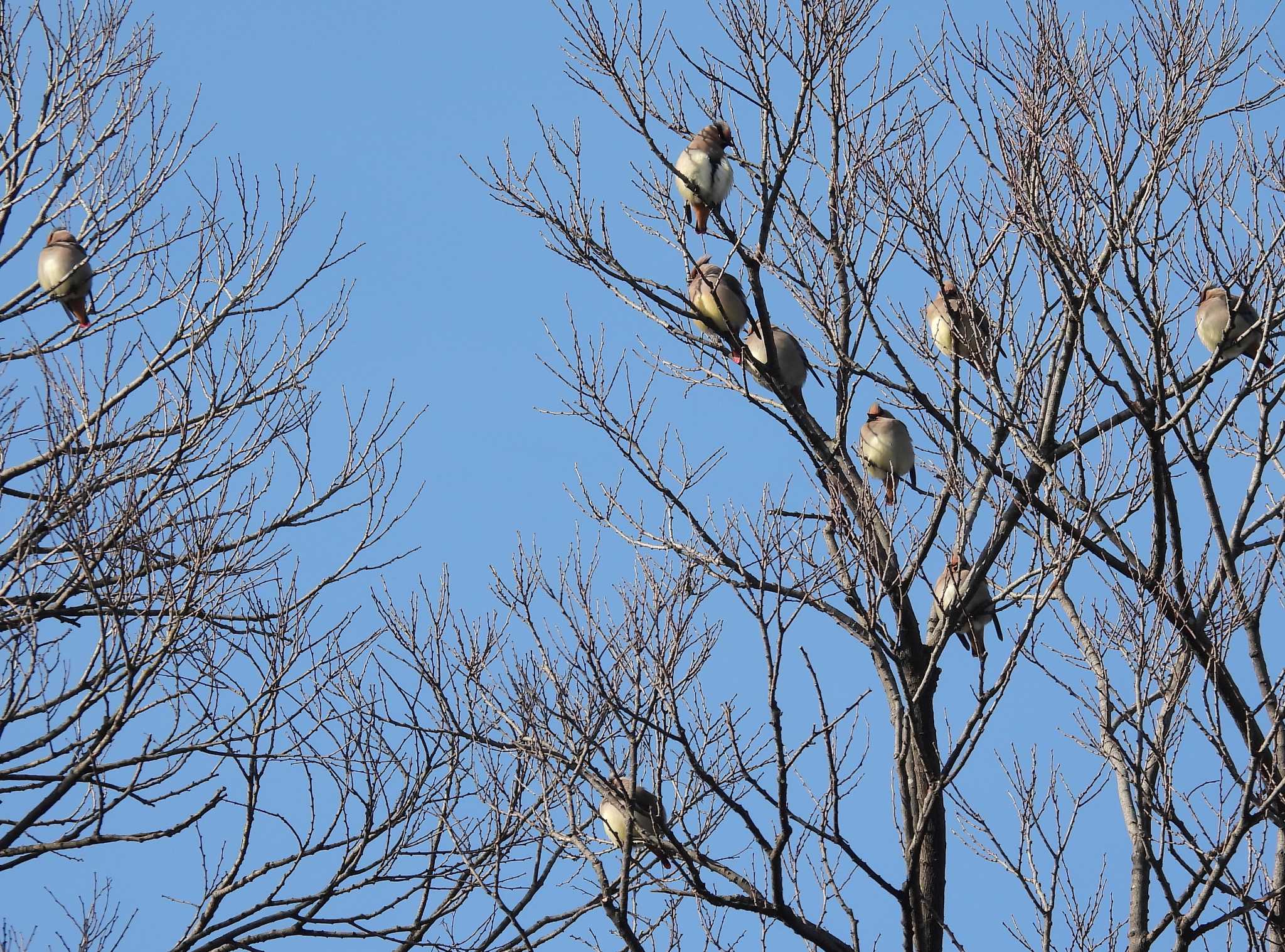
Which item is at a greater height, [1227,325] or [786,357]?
[786,357]

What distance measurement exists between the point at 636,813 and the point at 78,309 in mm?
4144

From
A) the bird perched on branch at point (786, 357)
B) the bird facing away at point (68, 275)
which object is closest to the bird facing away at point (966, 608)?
the bird perched on branch at point (786, 357)

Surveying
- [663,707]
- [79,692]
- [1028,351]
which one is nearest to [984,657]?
[663,707]

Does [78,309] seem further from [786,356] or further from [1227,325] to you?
[1227,325]

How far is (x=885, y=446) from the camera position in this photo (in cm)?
786

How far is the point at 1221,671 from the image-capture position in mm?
6137

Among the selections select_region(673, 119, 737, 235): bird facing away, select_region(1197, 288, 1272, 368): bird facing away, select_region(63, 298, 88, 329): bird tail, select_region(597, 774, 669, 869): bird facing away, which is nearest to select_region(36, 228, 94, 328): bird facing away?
select_region(63, 298, 88, 329): bird tail

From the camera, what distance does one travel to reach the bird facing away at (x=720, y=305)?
6.46 meters

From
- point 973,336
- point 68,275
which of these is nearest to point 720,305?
point 973,336

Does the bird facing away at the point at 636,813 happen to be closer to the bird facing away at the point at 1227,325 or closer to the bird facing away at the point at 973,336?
the bird facing away at the point at 973,336

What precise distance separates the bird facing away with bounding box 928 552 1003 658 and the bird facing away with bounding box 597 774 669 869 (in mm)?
1132

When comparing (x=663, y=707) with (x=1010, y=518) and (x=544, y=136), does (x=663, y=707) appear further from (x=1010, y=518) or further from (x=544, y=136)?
(x=544, y=136)

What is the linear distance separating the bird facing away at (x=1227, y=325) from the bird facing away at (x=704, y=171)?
2154 millimetres

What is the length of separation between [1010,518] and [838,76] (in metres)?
1.91
